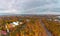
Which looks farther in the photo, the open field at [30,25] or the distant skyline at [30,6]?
the distant skyline at [30,6]

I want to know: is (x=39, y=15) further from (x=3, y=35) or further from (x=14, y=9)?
(x=3, y=35)

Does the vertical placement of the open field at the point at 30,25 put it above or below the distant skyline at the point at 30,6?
below

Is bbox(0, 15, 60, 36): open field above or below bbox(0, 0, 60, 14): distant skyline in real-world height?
below

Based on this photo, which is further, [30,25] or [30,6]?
[30,6]

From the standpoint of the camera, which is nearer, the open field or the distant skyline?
the open field

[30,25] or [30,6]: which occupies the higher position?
[30,6]
